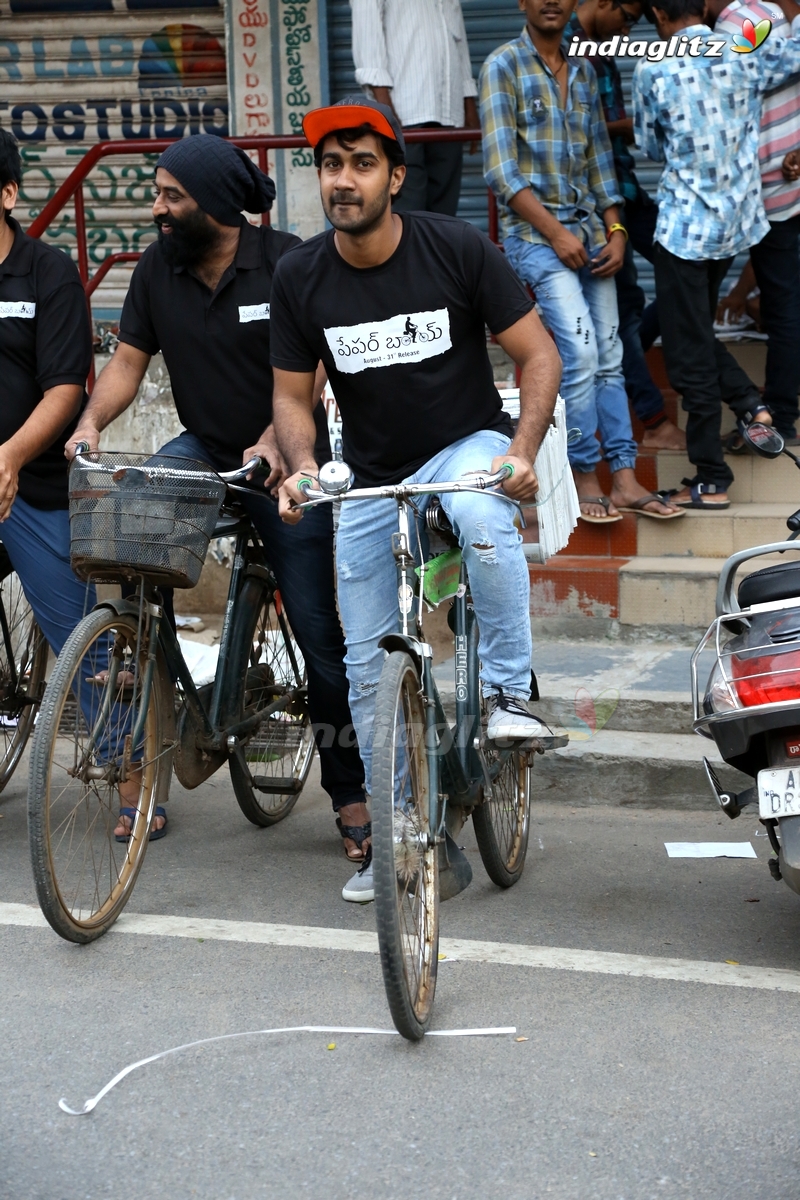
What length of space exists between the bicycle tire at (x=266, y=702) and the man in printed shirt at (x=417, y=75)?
3.10 metres

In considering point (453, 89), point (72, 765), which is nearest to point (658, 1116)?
point (72, 765)

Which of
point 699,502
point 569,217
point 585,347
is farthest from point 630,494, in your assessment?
point 569,217

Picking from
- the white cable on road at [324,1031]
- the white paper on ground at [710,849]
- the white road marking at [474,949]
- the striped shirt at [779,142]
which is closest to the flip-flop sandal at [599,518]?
the striped shirt at [779,142]

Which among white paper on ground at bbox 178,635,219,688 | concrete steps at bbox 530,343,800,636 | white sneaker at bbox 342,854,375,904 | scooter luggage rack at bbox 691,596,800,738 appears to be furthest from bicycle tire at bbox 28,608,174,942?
concrete steps at bbox 530,343,800,636

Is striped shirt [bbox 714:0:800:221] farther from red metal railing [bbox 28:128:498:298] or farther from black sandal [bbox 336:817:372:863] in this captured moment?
black sandal [bbox 336:817:372:863]

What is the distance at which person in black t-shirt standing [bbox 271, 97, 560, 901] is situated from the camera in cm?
356

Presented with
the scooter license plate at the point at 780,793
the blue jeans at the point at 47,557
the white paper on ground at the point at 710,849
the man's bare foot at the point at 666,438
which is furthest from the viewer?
the man's bare foot at the point at 666,438

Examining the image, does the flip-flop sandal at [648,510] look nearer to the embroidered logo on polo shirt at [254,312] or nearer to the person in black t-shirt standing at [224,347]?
the person in black t-shirt standing at [224,347]

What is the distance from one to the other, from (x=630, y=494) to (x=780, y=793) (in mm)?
3196

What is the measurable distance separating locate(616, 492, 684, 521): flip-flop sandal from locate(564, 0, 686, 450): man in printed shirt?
539mm

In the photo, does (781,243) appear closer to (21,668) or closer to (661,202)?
(661,202)

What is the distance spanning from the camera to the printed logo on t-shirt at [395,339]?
144 inches

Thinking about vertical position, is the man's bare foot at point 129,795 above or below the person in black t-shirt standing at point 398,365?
below

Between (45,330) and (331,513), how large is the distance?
111 centimetres
